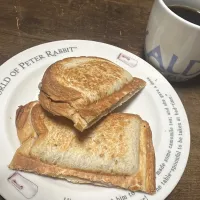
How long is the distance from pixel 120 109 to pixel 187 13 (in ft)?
1.34

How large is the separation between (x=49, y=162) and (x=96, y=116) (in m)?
0.18

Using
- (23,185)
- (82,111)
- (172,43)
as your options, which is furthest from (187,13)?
(23,185)

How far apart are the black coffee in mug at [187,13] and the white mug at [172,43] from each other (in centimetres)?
3

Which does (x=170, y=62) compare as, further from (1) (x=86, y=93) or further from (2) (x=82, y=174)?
(2) (x=82, y=174)

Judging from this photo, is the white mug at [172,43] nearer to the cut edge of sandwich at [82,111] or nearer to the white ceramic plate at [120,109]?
the white ceramic plate at [120,109]

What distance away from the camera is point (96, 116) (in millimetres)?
911

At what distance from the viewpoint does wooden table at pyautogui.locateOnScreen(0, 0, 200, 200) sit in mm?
1227

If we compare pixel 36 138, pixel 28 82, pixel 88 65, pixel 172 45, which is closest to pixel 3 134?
pixel 36 138

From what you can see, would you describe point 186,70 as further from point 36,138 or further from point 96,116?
point 36,138

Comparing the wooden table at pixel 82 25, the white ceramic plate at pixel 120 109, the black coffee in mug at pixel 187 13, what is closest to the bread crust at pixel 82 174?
the white ceramic plate at pixel 120 109

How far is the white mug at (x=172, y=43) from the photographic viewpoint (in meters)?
1.03

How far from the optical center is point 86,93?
3.12 ft

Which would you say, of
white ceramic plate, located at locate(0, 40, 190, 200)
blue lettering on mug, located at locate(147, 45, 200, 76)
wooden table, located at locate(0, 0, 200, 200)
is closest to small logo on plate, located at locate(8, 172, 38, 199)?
white ceramic plate, located at locate(0, 40, 190, 200)

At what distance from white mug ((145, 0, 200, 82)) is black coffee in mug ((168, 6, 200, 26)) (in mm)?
28
